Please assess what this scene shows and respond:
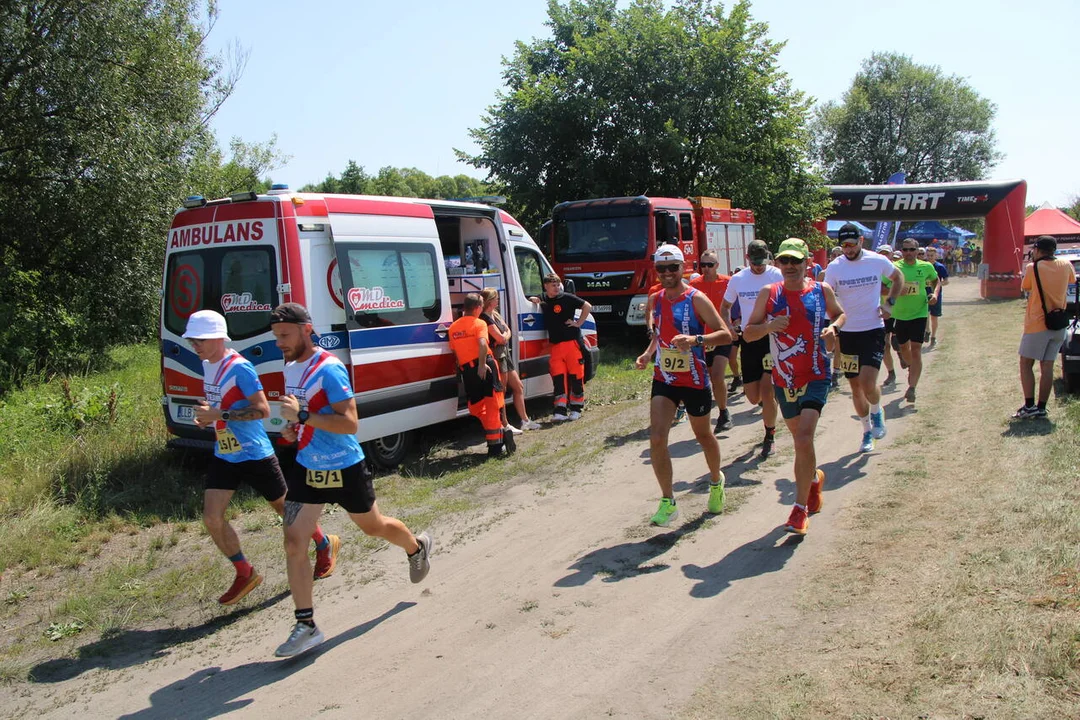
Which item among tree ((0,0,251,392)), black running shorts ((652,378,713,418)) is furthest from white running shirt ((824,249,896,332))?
tree ((0,0,251,392))

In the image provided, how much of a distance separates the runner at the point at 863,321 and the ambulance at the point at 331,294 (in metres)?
4.00

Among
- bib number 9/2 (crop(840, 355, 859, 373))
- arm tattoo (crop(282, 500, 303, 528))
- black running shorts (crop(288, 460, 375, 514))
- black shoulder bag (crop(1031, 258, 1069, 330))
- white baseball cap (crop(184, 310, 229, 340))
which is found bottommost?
arm tattoo (crop(282, 500, 303, 528))

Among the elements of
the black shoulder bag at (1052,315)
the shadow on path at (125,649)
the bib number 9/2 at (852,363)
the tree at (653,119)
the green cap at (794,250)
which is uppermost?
the tree at (653,119)

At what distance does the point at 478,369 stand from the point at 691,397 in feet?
10.2

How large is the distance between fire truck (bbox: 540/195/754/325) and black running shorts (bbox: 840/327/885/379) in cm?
791

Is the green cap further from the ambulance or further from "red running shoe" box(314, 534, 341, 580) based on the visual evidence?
the ambulance

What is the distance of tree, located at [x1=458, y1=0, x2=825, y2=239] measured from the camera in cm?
2239

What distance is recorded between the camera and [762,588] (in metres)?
4.84

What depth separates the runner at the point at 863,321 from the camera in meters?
7.76

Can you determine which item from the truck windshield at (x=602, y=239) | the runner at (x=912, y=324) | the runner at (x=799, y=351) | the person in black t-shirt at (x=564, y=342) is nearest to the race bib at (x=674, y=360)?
the runner at (x=799, y=351)

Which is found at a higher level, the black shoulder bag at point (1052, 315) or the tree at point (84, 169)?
the tree at point (84, 169)

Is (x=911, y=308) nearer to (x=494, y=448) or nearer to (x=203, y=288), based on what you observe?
(x=494, y=448)

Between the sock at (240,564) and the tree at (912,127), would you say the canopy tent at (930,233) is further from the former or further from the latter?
the sock at (240,564)

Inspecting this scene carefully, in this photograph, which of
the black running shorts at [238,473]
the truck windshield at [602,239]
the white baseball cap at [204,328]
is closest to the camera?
the white baseball cap at [204,328]
